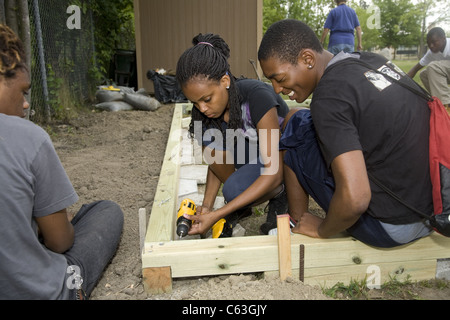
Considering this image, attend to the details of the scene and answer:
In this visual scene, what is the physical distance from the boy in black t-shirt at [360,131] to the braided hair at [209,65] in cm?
41

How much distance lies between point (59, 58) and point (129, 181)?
3938mm

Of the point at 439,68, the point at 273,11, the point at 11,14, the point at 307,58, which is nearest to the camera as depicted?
the point at 307,58

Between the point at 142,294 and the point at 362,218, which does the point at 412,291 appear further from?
the point at 142,294

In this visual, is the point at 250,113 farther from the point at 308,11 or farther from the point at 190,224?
the point at 308,11

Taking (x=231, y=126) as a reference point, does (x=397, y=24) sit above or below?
above

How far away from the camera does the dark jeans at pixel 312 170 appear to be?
1799 mm

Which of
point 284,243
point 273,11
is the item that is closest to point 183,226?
point 284,243

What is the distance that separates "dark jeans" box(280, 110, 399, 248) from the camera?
1.80 metres

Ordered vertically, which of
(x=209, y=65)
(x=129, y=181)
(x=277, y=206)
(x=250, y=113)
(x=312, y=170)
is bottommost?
(x=129, y=181)

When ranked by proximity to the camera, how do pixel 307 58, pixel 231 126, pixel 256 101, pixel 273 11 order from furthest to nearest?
1. pixel 273 11
2. pixel 231 126
3. pixel 256 101
4. pixel 307 58

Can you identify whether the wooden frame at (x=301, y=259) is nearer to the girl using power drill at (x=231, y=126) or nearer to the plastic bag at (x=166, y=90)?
the girl using power drill at (x=231, y=126)

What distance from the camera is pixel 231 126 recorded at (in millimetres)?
2449

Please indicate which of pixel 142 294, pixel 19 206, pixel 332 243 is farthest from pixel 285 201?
pixel 19 206

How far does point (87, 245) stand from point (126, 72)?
26.4 ft
